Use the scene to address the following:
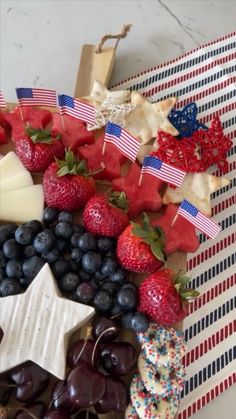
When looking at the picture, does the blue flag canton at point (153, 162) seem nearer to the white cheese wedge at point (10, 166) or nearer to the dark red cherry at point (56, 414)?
the white cheese wedge at point (10, 166)

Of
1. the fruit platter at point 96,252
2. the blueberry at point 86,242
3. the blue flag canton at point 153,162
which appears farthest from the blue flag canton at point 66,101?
the blueberry at point 86,242

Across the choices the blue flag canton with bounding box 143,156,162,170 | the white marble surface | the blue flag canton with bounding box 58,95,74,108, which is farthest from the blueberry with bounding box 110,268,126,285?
the white marble surface

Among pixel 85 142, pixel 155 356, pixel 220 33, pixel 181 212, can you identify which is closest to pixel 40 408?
pixel 155 356

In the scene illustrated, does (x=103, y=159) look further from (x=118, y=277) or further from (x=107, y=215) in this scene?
(x=118, y=277)

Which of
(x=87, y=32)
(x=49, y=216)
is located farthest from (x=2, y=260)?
(x=87, y=32)

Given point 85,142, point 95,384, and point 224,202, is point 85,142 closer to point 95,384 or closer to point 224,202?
point 224,202

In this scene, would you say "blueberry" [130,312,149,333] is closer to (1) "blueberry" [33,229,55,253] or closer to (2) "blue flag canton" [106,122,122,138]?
(1) "blueberry" [33,229,55,253]
